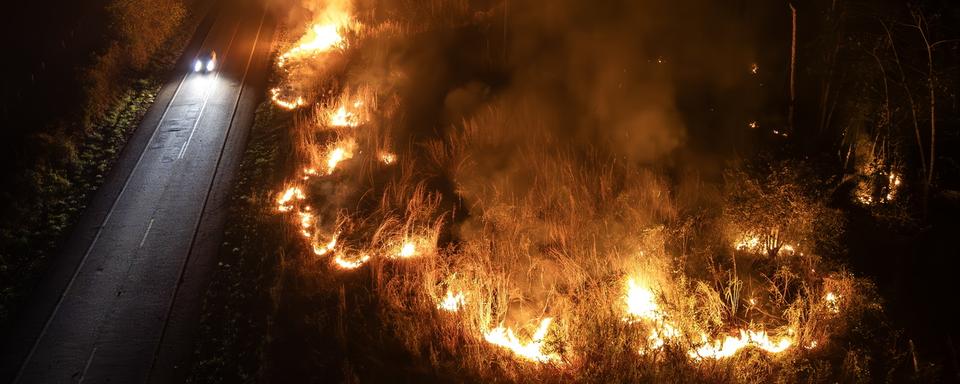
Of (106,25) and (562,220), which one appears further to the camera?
(106,25)

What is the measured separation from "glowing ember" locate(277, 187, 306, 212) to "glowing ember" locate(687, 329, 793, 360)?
8369mm

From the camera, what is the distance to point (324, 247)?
11.3 metres

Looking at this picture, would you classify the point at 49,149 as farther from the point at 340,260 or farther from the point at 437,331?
the point at 437,331

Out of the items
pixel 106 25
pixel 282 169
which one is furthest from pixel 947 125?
pixel 106 25

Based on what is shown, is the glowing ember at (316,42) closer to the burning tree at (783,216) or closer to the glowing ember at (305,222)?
the glowing ember at (305,222)

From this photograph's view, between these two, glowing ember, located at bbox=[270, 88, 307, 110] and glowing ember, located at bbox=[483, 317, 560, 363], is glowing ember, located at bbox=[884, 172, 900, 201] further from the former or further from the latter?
glowing ember, located at bbox=[270, 88, 307, 110]

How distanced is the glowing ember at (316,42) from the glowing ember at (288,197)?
852cm

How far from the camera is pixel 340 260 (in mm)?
10945

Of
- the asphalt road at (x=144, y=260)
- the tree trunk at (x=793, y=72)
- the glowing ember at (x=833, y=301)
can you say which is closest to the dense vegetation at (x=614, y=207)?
the glowing ember at (x=833, y=301)

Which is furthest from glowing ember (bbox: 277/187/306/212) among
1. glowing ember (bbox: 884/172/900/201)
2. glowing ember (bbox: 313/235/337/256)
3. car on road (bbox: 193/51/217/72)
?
glowing ember (bbox: 884/172/900/201)

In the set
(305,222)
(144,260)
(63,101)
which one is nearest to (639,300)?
(305,222)

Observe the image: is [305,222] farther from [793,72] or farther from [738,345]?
[793,72]

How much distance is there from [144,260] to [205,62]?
1102 cm

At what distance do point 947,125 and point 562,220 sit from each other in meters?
7.56
